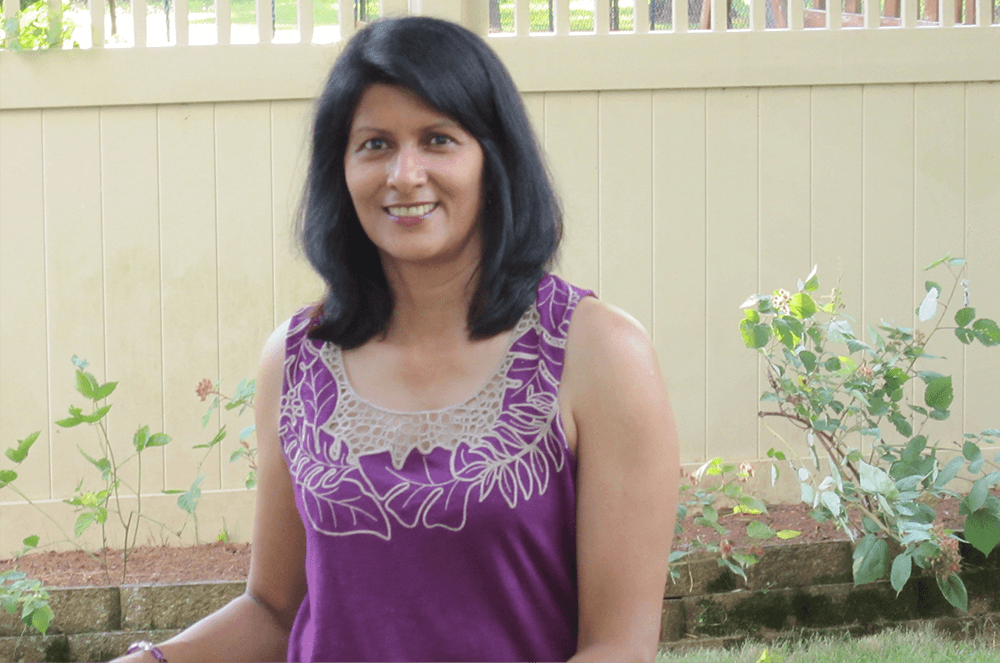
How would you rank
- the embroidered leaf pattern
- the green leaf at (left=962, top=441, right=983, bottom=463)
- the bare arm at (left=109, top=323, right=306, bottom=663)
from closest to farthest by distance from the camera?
1. the embroidered leaf pattern
2. the bare arm at (left=109, top=323, right=306, bottom=663)
3. the green leaf at (left=962, top=441, right=983, bottom=463)

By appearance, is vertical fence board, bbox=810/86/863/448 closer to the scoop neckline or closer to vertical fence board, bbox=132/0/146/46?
vertical fence board, bbox=132/0/146/46

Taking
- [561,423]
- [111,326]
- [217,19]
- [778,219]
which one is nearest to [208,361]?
[111,326]

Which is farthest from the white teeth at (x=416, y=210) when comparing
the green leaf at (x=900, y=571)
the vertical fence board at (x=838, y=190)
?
the vertical fence board at (x=838, y=190)

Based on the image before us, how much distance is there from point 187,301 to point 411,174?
2.15 meters

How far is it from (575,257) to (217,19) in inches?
50.2

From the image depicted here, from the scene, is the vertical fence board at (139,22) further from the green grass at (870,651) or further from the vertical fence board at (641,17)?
the green grass at (870,651)

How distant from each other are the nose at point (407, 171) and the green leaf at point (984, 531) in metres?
1.86

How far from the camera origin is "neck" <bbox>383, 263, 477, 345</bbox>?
154 centimetres

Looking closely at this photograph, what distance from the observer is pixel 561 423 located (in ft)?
4.55

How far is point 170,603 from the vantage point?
9.18ft

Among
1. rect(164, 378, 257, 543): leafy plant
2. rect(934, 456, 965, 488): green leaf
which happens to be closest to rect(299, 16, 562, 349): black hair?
rect(164, 378, 257, 543): leafy plant

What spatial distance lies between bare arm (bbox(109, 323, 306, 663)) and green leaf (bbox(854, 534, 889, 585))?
154 centimetres

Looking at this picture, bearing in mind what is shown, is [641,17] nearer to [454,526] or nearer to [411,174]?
[411,174]

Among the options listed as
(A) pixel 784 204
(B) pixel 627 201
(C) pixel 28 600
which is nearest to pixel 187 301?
(C) pixel 28 600
